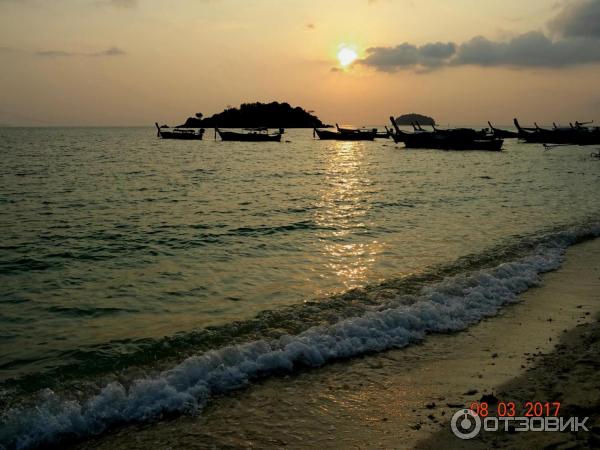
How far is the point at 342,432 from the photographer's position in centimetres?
489

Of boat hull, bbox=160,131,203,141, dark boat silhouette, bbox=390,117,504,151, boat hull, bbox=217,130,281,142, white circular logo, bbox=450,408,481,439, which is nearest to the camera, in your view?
white circular logo, bbox=450,408,481,439

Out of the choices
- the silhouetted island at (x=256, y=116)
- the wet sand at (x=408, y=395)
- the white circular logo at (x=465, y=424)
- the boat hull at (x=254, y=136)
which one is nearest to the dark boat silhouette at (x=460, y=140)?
the boat hull at (x=254, y=136)

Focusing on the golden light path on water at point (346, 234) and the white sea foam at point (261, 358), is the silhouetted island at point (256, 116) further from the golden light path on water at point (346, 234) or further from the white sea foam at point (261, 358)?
the white sea foam at point (261, 358)

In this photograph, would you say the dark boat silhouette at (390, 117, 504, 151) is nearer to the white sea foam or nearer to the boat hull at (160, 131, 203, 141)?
the boat hull at (160, 131, 203, 141)

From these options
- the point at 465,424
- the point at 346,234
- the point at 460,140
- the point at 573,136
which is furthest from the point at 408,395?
the point at 573,136

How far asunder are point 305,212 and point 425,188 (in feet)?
36.4

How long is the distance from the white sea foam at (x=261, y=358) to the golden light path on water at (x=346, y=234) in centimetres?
207

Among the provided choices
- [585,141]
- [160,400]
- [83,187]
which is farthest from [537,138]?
[160,400]

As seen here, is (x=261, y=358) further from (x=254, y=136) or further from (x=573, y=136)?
(x=254, y=136)

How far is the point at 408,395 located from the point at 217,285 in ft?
18.4

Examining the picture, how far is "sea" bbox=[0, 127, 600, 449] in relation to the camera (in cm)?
611

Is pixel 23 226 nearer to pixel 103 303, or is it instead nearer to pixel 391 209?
pixel 103 303

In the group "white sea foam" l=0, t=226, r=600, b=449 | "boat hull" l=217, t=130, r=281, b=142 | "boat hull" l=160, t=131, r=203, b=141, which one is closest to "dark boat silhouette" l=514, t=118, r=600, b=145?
"boat hull" l=217, t=130, r=281, b=142

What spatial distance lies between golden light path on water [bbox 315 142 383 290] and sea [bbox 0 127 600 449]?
10 centimetres
